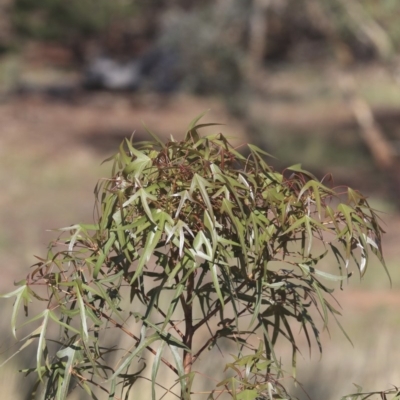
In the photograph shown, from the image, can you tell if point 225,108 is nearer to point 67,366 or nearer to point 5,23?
point 5,23

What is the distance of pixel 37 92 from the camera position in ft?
68.3

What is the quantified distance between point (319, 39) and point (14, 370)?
21161 mm

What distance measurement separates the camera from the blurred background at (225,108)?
8373 mm

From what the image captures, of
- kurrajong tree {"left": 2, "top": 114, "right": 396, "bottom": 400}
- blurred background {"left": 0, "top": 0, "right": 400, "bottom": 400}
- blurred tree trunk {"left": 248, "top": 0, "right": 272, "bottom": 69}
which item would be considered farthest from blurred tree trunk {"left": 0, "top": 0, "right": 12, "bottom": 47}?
kurrajong tree {"left": 2, "top": 114, "right": 396, "bottom": 400}

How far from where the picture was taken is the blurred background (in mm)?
8373

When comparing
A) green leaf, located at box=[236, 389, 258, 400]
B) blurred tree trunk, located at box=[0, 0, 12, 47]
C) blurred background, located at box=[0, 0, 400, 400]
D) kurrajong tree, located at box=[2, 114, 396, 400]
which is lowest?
green leaf, located at box=[236, 389, 258, 400]

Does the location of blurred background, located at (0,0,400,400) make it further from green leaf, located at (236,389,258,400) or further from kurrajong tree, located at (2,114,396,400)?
green leaf, located at (236,389,258,400)

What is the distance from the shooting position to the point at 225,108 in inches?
Result: 604

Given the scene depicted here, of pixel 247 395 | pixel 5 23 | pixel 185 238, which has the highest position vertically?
pixel 5 23

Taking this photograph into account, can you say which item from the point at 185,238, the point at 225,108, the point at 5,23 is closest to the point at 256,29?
the point at 225,108

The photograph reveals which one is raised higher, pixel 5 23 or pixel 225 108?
pixel 5 23

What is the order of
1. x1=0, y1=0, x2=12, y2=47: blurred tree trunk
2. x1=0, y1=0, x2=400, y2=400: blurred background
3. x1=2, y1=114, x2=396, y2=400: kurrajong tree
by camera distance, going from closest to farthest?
x1=2, y1=114, x2=396, y2=400: kurrajong tree
x1=0, y1=0, x2=400, y2=400: blurred background
x1=0, y1=0, x2=12, y2=47: blurred tree trunk

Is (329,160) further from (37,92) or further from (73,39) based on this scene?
(73,39)

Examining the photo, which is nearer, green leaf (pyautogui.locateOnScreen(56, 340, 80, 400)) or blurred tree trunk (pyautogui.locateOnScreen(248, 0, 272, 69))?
green leaf (pyautogui.locateOnScreen(56, 340, 80, 400))
